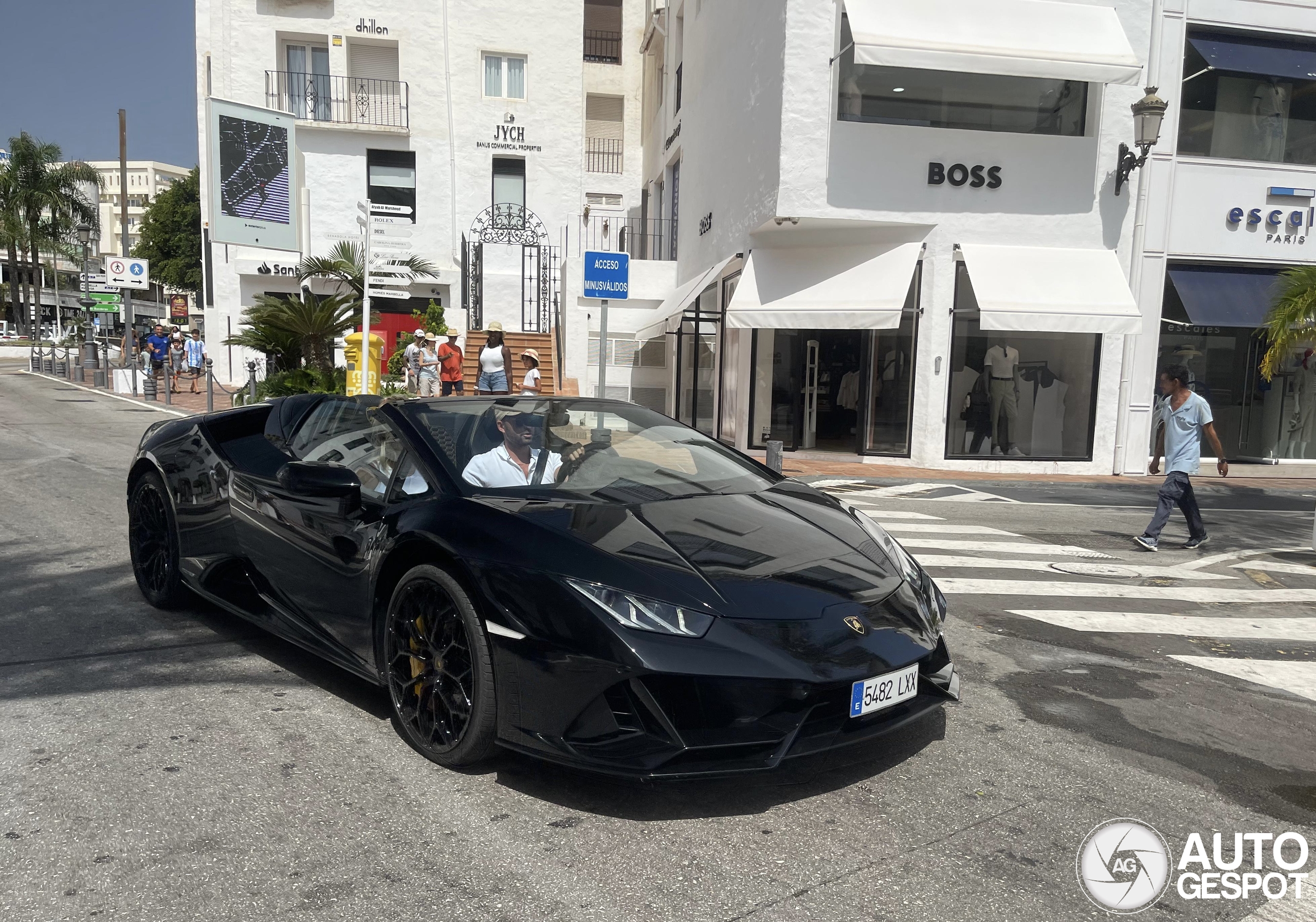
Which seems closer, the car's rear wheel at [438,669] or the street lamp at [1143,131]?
the car's rear wheel at [438,669]

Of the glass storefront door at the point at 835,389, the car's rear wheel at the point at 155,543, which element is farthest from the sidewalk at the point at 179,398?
the car's rear wheel at the point at 155,543

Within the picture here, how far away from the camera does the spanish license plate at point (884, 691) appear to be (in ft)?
9.84

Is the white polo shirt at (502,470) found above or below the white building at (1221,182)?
below

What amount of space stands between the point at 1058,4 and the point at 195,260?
5271cm

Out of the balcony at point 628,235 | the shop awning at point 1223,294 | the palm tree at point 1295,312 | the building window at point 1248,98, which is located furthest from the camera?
the balcony at point 628,235

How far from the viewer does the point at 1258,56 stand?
1600 centimetres

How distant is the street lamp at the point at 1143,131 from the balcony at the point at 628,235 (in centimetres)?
1258

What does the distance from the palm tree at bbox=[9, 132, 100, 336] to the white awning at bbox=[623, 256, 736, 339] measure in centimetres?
4526

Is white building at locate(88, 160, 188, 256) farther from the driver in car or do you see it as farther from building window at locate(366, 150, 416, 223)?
the driver in car

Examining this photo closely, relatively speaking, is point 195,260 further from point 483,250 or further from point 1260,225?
point 1260,225

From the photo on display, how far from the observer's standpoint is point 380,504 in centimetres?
377

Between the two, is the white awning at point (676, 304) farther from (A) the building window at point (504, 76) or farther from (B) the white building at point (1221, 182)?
(A) the building window at point (504, 76)

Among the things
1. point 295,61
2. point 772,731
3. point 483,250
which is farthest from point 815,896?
point 295,61

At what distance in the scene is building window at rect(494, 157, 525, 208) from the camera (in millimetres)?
28578
